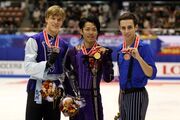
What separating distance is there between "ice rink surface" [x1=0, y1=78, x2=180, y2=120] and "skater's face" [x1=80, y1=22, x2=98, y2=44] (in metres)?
3.02

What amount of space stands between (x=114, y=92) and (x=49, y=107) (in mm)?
5619

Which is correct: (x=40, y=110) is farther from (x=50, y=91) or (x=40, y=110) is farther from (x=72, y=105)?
(x=72, y=105)

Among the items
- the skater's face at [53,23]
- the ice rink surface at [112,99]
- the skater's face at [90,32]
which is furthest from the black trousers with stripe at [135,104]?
the ice rink surface at [112,99]

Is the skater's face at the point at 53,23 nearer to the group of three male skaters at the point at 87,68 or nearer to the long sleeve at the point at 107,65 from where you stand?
the group of three male skaters at the point at 87,68

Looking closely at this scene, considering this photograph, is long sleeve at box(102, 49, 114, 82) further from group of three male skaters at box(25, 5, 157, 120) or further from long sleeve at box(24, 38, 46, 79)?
long sleeve at box(24, 38, 46, 79)

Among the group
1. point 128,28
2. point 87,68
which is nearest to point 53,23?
point 87,68

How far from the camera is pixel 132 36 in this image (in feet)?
10.5

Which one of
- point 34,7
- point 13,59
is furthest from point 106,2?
point 13,59

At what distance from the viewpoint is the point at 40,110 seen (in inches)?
141

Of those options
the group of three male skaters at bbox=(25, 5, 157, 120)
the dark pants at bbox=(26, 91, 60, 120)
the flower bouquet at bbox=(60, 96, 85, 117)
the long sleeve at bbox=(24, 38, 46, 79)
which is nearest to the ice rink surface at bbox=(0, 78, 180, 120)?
the dark pants at bbox=(26, 91, 60, 120)

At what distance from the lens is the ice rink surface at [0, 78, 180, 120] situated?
6512mm

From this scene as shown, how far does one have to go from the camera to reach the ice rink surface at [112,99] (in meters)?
6.51

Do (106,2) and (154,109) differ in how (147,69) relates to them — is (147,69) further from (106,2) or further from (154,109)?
(106,2)

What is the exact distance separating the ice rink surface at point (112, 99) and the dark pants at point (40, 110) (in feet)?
8.31
